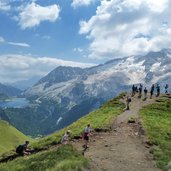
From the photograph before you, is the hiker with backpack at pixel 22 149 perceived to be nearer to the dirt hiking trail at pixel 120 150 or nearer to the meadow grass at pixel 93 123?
the meadow grass at pixel 93 123

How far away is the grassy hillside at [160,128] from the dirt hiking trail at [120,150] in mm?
1165

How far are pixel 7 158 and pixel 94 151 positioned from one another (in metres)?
15.3

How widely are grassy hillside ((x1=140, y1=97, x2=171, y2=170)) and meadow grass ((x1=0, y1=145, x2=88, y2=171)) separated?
32.1ft

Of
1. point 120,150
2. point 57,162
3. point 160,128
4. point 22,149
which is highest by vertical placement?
point 160,128

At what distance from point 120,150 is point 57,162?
451 inches

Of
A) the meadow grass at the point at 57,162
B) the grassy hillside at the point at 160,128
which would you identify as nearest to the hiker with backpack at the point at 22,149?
the meadow grass at the point at 57,162

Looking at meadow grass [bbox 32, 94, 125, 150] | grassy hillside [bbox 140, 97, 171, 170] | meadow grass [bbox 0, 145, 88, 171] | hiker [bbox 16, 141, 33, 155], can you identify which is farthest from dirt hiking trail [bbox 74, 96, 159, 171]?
hiker [bbox 16, 141, 33, 155]

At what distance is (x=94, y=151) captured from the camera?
54062 millimetres

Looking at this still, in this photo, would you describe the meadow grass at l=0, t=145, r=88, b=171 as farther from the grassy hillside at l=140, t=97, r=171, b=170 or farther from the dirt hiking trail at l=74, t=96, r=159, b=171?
the grassy hillside at l=140, t=97, r=171, b=170

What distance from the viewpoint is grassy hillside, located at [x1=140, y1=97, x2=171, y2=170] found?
5178 cm

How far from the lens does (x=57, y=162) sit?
4544cm

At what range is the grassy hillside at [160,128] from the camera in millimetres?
51781

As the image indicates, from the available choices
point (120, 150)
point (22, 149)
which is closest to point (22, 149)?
point (22, 149)

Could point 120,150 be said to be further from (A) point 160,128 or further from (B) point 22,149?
(B) point 22,149
